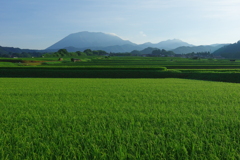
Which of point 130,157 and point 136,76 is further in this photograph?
point 136,76

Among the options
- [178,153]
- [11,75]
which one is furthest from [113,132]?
[11,75]

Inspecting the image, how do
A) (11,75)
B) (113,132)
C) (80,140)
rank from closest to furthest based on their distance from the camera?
(80,140) < (113,132) < (11,75)

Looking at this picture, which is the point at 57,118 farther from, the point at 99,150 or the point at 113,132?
the point at 99,150

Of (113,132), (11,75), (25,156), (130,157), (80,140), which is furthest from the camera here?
(11,75)

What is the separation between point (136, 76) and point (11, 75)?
2546 cm

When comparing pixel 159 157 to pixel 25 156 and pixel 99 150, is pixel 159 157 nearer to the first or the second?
pixel 99 150

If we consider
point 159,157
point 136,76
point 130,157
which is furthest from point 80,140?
point 136,76

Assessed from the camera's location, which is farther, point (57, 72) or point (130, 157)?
point (57, 72)

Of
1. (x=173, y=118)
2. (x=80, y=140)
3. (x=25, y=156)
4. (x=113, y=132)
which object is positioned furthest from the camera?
(x=173, y=118)

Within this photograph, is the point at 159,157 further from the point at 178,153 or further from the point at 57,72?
the point at 57,72

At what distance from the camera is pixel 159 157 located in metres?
4.03

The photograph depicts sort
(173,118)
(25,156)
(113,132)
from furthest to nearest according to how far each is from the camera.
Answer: (173,118)
(113,132)
(25,156)

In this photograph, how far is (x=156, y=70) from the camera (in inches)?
1499

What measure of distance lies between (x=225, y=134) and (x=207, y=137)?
1.87 feet
